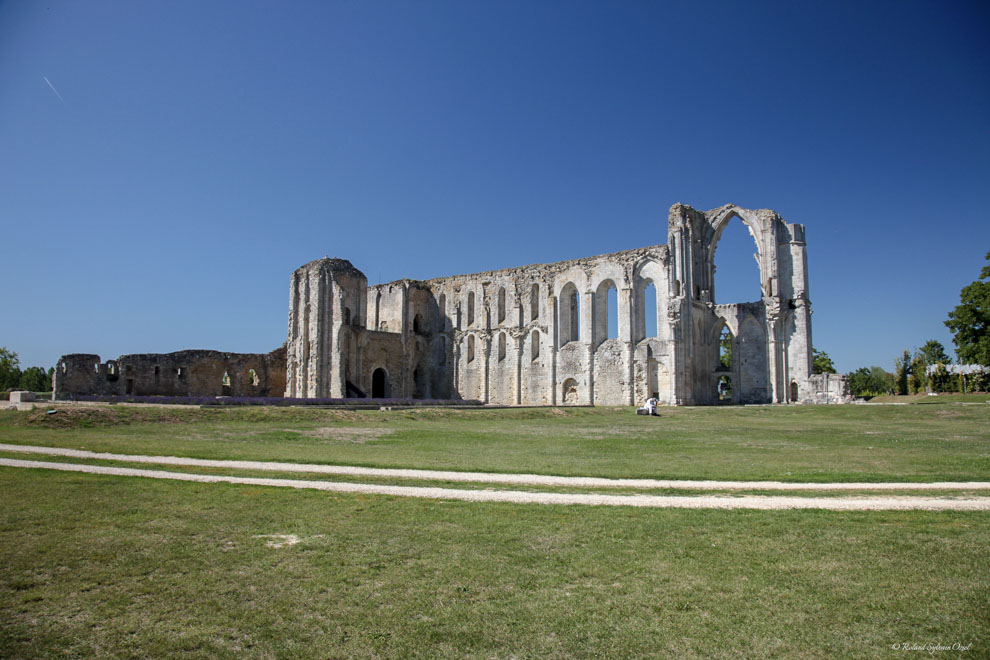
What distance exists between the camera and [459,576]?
516 cm

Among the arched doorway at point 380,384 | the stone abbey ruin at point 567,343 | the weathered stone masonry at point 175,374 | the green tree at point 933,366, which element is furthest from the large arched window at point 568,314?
the green tree at point 933,366

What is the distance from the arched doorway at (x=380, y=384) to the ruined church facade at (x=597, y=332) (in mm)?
82

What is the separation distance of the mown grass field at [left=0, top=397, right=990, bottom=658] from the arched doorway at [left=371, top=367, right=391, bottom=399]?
120 ft

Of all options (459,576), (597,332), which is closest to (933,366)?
(597,332)

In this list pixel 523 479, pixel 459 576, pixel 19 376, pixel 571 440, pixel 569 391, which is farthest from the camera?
pixel 19 376

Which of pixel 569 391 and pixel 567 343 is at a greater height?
pixel 567 343

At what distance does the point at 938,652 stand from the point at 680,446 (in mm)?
11941

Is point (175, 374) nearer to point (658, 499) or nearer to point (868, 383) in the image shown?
point (658, 499)

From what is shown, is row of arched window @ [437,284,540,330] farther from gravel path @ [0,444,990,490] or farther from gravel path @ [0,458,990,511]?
gravel path @ [0,458,990,511]

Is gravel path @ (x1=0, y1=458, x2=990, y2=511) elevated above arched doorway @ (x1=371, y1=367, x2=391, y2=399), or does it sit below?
below

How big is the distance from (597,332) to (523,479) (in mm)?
34237

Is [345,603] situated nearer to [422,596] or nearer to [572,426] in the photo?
[422,596]

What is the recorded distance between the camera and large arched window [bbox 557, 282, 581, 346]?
45.5 metres

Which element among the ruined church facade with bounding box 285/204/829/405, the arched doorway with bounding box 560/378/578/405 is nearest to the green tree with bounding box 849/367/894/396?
the ruined church facade with bounding box 285/204/829/405
